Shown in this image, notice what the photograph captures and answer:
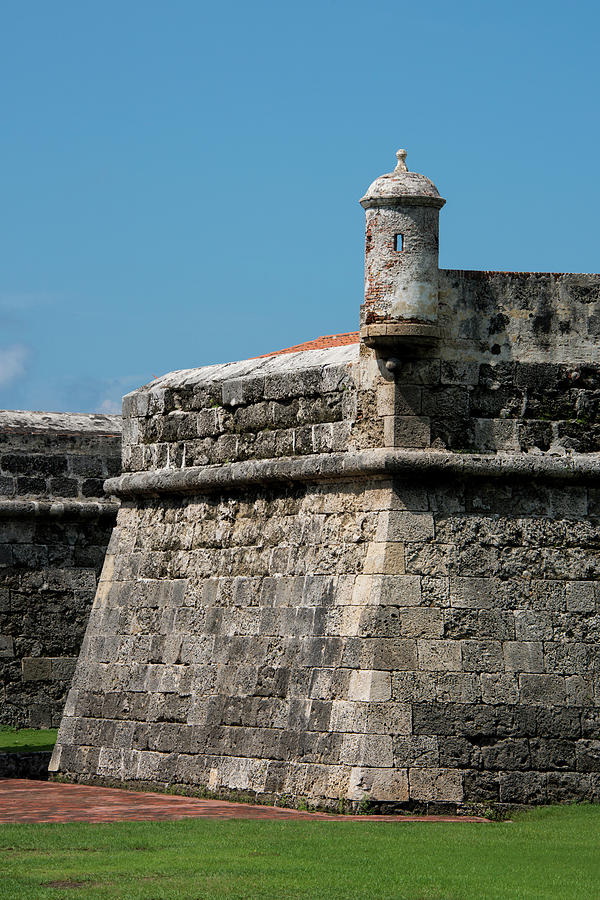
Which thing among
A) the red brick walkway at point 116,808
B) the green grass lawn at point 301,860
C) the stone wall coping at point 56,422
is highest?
the stone wall coping at point 56,422

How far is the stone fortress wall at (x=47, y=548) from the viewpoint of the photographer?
63.3 feet

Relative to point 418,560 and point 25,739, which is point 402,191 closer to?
point 418,560

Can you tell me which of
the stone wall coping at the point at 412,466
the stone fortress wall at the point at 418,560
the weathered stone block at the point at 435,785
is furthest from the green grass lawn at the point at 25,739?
the weathered stone block at the point at 435,785

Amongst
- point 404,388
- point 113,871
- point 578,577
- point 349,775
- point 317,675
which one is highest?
point 404,388

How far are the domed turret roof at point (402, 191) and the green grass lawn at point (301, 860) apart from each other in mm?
4501

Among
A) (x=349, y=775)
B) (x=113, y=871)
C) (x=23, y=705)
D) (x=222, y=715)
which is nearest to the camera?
(x=113, y=871)

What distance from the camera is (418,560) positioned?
12734mm

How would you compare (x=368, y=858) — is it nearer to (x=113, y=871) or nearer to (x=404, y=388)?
(x=113, y=871)

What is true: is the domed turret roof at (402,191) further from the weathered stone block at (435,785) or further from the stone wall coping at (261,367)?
the weathered stone block at (435,785)

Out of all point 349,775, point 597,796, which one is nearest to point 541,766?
point 597,796

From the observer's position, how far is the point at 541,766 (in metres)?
12.7

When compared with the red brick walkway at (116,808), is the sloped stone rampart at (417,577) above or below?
above

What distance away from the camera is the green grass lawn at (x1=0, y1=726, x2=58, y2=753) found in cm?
1725

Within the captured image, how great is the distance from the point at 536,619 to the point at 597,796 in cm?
135
